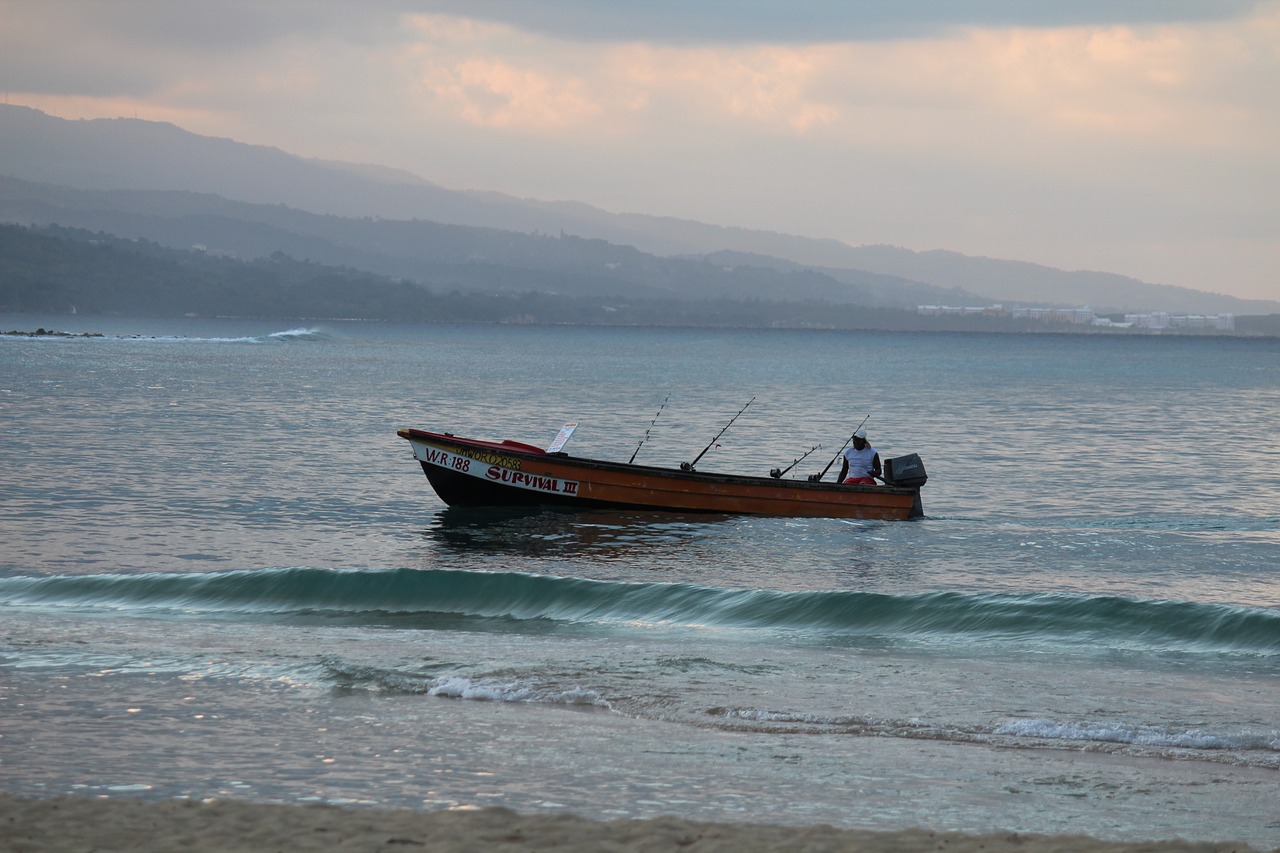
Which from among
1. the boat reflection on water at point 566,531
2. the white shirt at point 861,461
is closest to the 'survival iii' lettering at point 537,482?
the boat reflection on water at point 566,531

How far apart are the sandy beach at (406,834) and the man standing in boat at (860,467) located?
17.0 meters

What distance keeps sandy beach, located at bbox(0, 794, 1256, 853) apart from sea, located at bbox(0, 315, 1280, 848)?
383 mm

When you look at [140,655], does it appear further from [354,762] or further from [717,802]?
[717,802]

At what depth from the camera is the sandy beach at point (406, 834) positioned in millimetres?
7352

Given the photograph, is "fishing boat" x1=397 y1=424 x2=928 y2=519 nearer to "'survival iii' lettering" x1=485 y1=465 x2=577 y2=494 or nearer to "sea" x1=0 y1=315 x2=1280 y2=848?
"'survival iii' lettering" x1=485 y1=465 x2=577 y2=494

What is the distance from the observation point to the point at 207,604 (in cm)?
1661

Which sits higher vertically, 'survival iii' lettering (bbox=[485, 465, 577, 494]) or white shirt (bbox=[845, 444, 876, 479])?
white shirt (bbox=[845, 444, 876, 479])

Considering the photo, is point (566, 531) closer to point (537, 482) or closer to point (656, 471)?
point (537, 482)

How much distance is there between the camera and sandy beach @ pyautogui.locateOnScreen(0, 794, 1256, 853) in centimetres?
735

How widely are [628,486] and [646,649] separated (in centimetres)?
1021

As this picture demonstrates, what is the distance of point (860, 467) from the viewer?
2489cm

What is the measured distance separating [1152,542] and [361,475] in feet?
63.4

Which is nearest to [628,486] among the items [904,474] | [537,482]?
[537,482]

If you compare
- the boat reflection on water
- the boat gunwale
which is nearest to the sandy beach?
the boat reflection on water
